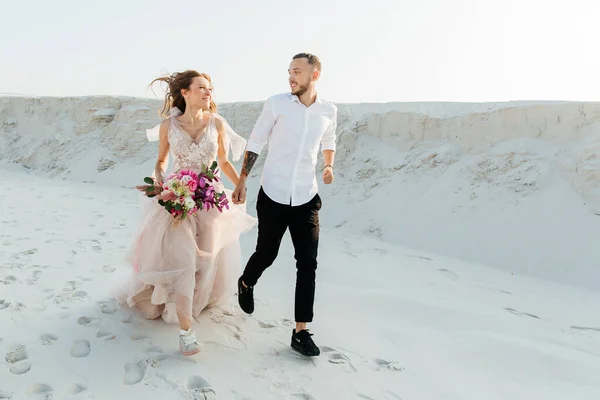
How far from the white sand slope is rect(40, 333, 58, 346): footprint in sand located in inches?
1.2

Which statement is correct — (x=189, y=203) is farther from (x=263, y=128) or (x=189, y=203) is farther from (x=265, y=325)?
(x=265, y=325)

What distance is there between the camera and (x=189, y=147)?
3.07 meters

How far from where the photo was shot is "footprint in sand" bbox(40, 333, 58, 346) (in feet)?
9.08

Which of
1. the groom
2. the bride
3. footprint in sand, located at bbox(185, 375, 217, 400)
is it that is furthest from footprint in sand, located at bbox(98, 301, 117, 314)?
the groom

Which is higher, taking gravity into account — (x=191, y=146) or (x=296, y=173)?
(x=191, y=146)

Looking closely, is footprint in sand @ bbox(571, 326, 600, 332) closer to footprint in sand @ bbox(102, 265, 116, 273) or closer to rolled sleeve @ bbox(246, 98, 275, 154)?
rolled sleeve @ bbox(246, 98, 275, 154)

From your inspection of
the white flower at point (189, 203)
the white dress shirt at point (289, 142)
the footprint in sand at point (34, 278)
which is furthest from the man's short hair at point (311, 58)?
the footprint in sand at point (34, 278)

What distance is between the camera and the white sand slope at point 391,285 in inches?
103

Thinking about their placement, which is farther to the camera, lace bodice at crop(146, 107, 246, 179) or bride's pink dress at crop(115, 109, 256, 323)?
lace bodice at crop(146, 107, 246, 179)

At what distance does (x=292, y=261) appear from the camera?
5.41 m

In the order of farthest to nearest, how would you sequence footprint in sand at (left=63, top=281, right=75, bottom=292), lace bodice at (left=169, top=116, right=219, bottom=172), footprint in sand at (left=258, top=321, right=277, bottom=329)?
footprint in sand at (left=63, top=281, right=75, bottom=292), footprint in sand at (left=258, top=321, right=277, bottom=329), lace bodice at (left=169, top=116, right=219, bottom=172)

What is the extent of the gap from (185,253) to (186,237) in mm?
106

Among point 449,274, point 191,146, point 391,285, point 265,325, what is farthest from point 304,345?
point 449,274

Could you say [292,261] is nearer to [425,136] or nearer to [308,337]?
[308,337]
